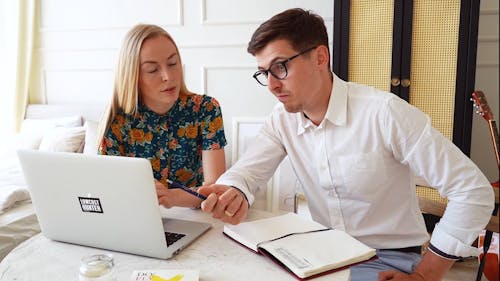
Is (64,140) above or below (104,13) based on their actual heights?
below

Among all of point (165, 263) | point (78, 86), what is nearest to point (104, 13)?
point (78, 86)

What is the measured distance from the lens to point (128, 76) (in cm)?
165

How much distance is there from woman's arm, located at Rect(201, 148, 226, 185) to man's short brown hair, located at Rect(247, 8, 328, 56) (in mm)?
509

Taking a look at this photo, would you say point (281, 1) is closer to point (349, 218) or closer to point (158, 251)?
point (349, 218)

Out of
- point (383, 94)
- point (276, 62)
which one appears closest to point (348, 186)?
point (383, 94)

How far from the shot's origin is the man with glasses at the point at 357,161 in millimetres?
1196

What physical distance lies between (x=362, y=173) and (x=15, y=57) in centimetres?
304

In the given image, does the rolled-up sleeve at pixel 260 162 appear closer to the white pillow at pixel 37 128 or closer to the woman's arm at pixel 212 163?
the woman's arm at pixel 212 163

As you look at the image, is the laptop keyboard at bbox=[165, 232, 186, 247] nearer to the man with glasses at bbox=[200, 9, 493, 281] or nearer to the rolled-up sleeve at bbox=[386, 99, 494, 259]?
the man with glasses at bbox=[200, 9, 493, 281]

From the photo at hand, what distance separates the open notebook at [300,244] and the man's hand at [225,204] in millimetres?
30

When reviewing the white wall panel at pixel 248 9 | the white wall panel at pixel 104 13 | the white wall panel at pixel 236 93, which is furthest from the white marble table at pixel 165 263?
the white wall panel at pixel 104 13

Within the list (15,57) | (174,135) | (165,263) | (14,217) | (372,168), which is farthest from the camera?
(15,57)

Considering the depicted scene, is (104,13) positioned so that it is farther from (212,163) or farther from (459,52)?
(459,52)

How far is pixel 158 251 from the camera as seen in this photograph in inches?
39.2
